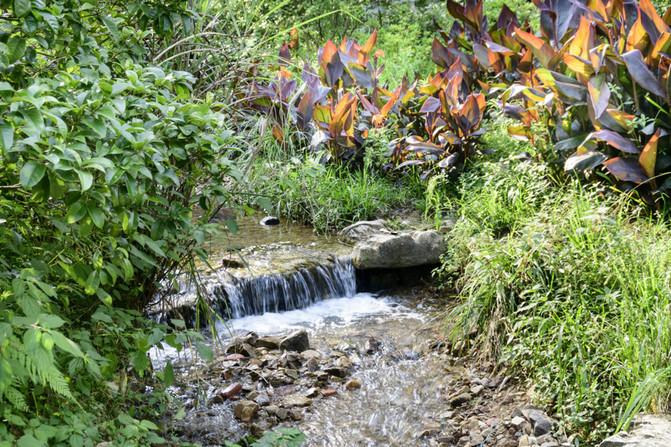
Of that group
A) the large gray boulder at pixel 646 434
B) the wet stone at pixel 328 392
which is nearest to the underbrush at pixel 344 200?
the wet stone at pixel 328 392

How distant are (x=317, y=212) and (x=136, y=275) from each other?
11.6 feet

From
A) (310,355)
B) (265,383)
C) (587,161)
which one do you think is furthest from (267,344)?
(587,161)

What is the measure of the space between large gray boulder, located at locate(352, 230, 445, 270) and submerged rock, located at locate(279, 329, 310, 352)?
53.2 inches

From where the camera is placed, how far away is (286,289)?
17.8 ft

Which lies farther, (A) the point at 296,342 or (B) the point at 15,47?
(A) the point at 296,342

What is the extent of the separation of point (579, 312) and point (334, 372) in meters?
1.49

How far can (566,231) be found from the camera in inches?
155

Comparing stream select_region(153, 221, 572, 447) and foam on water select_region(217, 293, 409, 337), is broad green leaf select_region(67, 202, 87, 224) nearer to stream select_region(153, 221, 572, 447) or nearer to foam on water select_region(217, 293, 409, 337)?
stream select_region(153, 221, 572, 447)

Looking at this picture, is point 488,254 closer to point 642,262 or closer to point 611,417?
point 642,262

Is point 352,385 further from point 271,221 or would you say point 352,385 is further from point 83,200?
point 271,221

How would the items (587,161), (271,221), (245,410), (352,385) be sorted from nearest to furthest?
(245,410), (352,385), (587,161), (271,221)

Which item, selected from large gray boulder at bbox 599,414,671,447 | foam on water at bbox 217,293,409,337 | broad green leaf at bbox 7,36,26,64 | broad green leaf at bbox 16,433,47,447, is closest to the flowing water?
foam on water at bbox 217,293,409,337

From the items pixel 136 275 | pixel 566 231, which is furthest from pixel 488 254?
pixel 136 275

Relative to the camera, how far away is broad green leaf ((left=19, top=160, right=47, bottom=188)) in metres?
1.68
